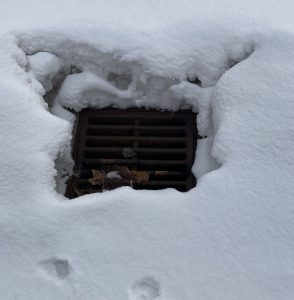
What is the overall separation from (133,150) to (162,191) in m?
0.43

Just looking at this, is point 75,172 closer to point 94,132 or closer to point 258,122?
point 94,132

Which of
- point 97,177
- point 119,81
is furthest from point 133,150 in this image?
point 119,81

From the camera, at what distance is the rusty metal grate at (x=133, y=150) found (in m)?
2.27

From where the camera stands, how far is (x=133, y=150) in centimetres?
238

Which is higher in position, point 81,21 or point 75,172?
point 81,21

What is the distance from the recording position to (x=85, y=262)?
5.95 feet

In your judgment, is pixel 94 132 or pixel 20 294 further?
pixel 94 132

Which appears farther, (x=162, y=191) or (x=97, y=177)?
(x=97, y=177)

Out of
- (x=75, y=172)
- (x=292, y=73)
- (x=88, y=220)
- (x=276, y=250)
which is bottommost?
(x=75, y=172)

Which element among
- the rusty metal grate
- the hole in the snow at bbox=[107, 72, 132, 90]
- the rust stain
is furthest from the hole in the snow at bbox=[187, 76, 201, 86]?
the rust stain

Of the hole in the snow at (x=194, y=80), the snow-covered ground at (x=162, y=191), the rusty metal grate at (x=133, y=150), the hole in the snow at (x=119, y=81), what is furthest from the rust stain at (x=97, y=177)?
the hole in the snow at (x=194, y=80)

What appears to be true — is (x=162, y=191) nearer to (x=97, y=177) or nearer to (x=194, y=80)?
(x=97, y=177)

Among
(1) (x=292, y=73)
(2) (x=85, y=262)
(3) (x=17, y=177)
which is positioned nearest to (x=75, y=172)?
(3) (x=17, y=177)

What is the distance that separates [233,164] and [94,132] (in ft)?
2.57
